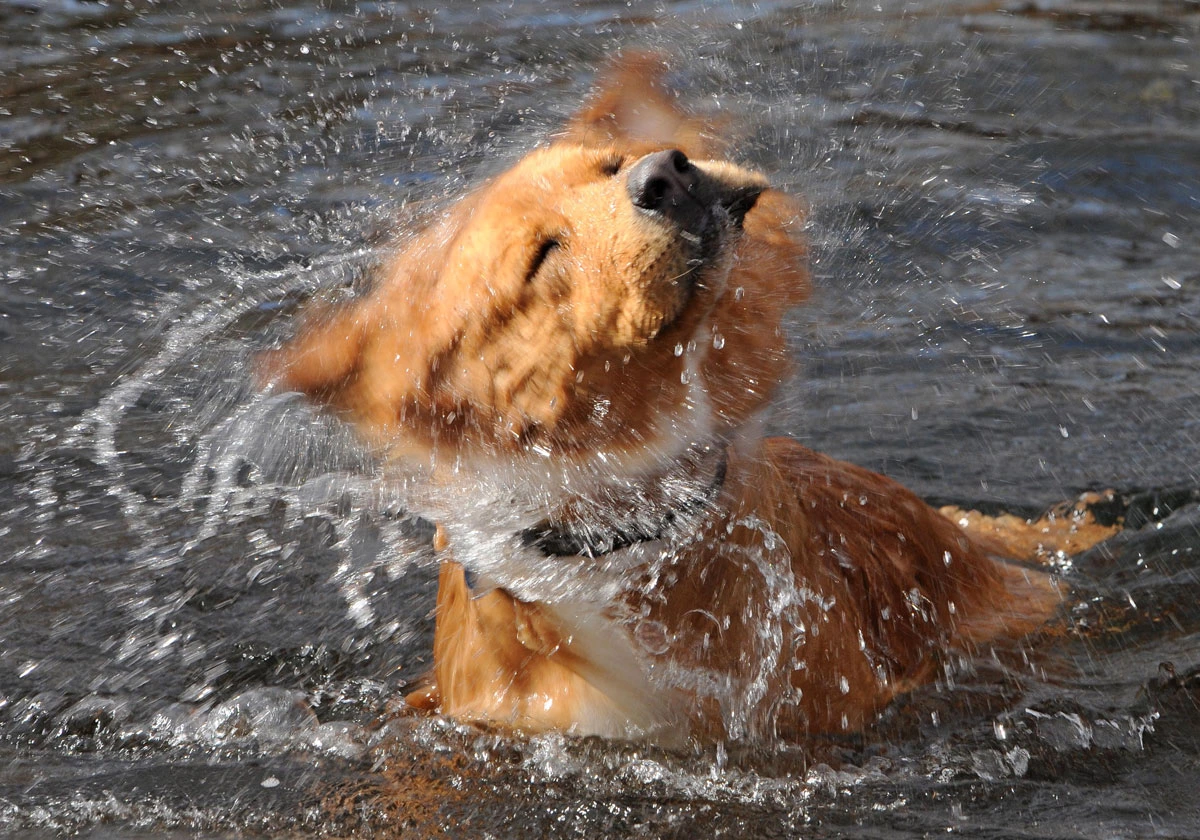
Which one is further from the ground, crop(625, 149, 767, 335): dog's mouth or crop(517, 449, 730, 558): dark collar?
crop(625, 149, 767, 335): dog's mouth

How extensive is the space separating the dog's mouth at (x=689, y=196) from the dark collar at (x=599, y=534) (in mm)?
615

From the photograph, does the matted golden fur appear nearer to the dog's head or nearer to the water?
the dog's head

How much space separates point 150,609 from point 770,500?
7.72ft

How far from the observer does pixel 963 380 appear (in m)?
5.57

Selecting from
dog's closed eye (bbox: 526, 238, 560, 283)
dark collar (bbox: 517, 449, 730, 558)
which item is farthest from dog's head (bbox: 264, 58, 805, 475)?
dark collar (bbox: 517, 449, 730, 558)

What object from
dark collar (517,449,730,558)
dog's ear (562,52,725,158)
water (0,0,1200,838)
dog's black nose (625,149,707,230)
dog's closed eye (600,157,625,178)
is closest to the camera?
dog's black nose (625,149,707,230)

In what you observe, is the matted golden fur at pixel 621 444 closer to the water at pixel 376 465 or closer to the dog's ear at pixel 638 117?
the dog's ear at pixel 638 117

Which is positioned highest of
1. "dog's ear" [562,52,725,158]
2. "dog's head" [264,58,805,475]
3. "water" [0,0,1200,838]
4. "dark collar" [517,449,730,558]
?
"dog's ear" [562,52,725,158]

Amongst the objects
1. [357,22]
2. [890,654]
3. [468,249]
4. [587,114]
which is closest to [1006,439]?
[890,654]

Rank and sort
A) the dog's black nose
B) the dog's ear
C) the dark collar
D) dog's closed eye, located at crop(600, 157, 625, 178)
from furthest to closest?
the dog's ear → the dark collar → dog's closed eye, located at crop(600, 157, 625, 178) → the dog's black nose

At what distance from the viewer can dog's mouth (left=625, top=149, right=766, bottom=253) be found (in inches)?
93.1

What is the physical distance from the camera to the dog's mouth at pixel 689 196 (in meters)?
2.37

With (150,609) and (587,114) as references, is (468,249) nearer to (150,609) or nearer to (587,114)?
(587,114)

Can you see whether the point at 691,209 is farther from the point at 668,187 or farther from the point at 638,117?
the point at 638,117
